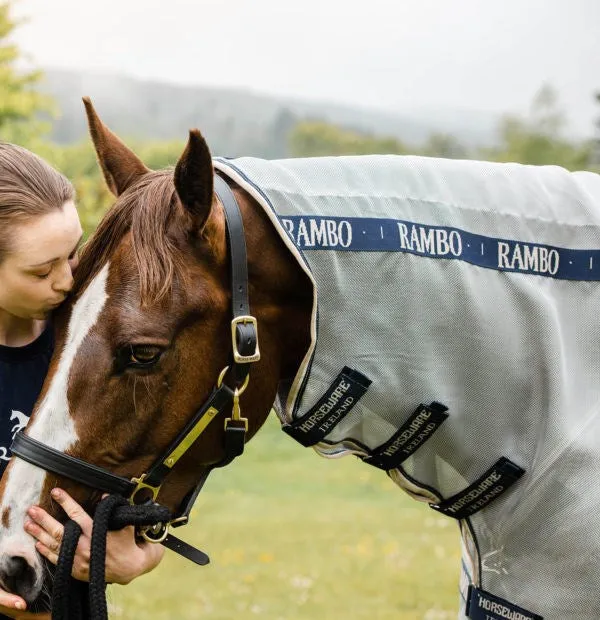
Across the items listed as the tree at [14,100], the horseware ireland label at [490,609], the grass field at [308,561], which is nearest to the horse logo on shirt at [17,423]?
the horseware ireland label at [490,609]

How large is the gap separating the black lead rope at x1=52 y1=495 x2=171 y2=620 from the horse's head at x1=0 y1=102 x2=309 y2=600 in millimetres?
78

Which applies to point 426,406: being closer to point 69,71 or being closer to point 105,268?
point 105,268

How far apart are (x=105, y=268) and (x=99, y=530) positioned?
646 mm

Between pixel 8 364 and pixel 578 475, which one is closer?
pixel 578 475

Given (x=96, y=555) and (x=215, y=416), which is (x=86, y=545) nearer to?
(x=96, y=555)

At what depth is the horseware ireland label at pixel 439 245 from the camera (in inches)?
83.9

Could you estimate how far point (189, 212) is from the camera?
2100mm

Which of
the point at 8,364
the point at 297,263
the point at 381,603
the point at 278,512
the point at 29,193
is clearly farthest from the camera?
the point at 278,512

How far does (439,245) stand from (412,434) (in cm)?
50

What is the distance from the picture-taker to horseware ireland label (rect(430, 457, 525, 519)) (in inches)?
87.5

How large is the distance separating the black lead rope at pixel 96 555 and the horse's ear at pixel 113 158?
878mm

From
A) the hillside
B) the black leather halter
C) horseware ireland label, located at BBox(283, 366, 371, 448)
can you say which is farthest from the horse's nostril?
the hillside

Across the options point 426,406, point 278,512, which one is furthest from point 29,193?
point 278,512

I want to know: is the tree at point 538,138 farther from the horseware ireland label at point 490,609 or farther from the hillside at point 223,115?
the horseware ireland label at point 490,609
